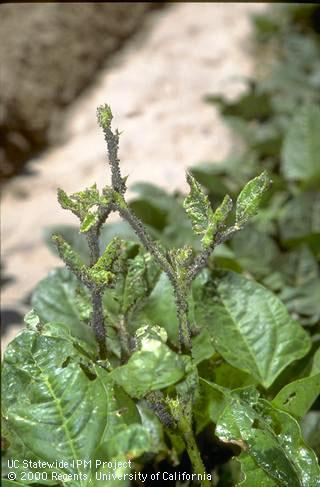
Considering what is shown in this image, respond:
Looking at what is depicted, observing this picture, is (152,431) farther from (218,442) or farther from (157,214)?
(157,214)

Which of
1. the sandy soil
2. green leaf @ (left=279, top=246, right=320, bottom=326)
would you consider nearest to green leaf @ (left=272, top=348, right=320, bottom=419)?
green leaf @ (left=279, top=246, right=320, bottom=326)

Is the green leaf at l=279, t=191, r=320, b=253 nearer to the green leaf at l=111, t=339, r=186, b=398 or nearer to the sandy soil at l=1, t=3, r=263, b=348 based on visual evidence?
the sandy soil at l=1, t=3, r=263, b=348

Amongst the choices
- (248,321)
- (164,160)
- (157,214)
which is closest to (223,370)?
(248,321)

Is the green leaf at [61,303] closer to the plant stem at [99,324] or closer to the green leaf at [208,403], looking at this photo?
the plant stem at [99,324]


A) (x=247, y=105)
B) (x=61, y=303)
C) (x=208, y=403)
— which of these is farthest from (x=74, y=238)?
(x=247, y=105)

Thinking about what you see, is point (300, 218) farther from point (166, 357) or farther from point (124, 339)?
point (166, 357)

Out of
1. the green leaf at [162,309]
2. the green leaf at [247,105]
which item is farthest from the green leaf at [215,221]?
the green leaf at [247,105]
